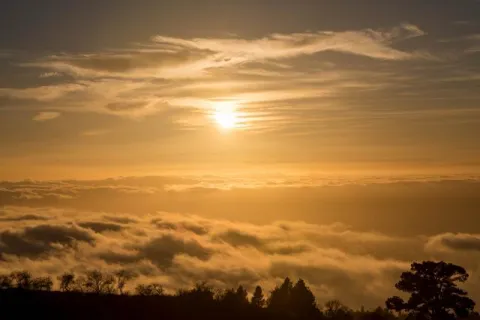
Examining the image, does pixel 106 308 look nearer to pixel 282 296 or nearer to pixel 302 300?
pixel 302 300

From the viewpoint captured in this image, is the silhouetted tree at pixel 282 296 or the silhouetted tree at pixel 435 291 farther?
the silhouetted tree at pixel 282 296

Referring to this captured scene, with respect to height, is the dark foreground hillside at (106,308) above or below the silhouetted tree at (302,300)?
below

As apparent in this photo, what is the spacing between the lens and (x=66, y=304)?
411 feet

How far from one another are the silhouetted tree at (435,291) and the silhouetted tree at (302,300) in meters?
63.0

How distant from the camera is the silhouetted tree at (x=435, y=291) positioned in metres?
94.8

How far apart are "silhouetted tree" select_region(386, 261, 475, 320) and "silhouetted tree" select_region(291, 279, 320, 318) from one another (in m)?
63.0

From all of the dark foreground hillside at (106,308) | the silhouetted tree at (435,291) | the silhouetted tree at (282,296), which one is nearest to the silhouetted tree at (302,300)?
the silhouetted tree at (282,296)

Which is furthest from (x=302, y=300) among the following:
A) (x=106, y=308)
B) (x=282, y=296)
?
(x=106, y=308)

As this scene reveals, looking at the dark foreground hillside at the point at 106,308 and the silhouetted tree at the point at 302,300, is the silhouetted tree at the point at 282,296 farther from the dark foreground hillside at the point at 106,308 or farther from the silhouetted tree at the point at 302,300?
the dark foreground hillside at the point at 106,308

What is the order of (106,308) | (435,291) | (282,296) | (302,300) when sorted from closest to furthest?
(435,291) < (106,308) < (302,300) < (282,296)

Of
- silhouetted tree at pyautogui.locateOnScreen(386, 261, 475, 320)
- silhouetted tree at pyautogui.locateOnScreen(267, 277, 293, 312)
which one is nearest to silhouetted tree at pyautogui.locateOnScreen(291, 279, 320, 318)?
silhouetted tree at pyautogui.locateOnScreen(267, 277, 293, 312)

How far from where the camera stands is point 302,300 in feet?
551

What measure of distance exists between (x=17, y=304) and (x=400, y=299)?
→ 79.4 meters

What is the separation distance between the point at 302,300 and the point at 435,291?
3003 inches
